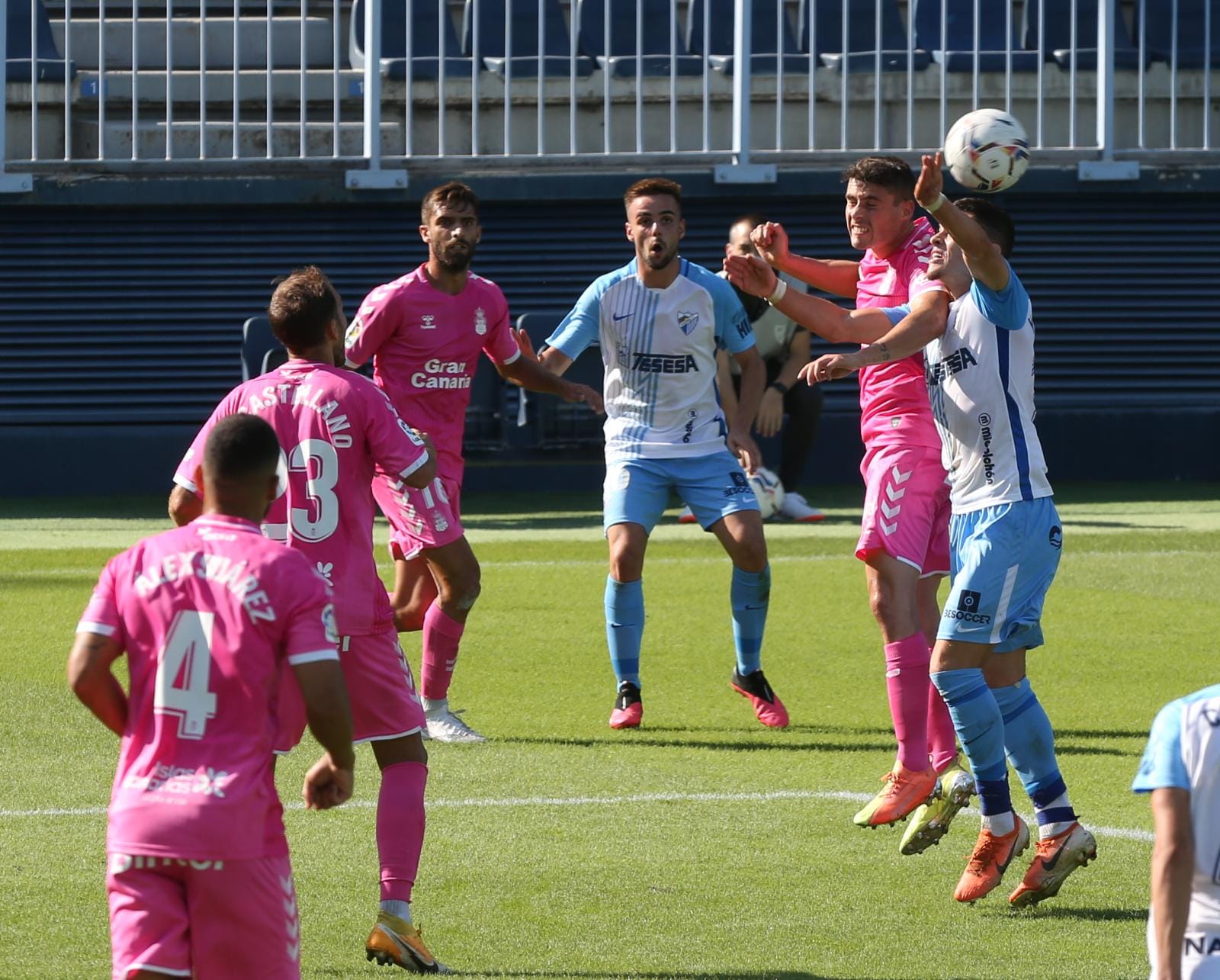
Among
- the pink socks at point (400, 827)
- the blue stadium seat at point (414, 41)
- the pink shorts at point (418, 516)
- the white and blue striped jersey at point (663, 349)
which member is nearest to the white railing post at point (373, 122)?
the blue stadium seat at point (414, 41)

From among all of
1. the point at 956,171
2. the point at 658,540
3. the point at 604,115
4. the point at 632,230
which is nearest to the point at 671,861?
the point at 956,171

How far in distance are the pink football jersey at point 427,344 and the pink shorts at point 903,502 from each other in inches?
79.2

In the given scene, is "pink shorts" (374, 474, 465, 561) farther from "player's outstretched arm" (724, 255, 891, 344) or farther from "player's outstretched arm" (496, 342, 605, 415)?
"player's outstretched arm" (724, 255, 891, 344)

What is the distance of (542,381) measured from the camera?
27.8 ft

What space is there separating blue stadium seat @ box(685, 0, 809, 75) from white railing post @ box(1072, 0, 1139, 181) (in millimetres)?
2773

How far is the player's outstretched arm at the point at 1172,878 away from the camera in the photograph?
302 cm

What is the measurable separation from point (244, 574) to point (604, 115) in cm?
1472

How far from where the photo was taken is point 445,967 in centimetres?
489

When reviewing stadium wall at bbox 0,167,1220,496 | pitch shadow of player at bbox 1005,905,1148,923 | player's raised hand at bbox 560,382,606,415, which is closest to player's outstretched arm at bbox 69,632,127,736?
pitch shadow of player at bbox 1005,905,1148,923

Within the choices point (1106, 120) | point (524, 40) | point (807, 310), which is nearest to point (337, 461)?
point (807, 310)

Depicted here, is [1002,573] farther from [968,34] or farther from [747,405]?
[968,34]

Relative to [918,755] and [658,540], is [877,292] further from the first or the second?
[658,540]

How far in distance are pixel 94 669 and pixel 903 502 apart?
3.85m

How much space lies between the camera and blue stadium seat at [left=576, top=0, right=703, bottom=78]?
18.5 metres
